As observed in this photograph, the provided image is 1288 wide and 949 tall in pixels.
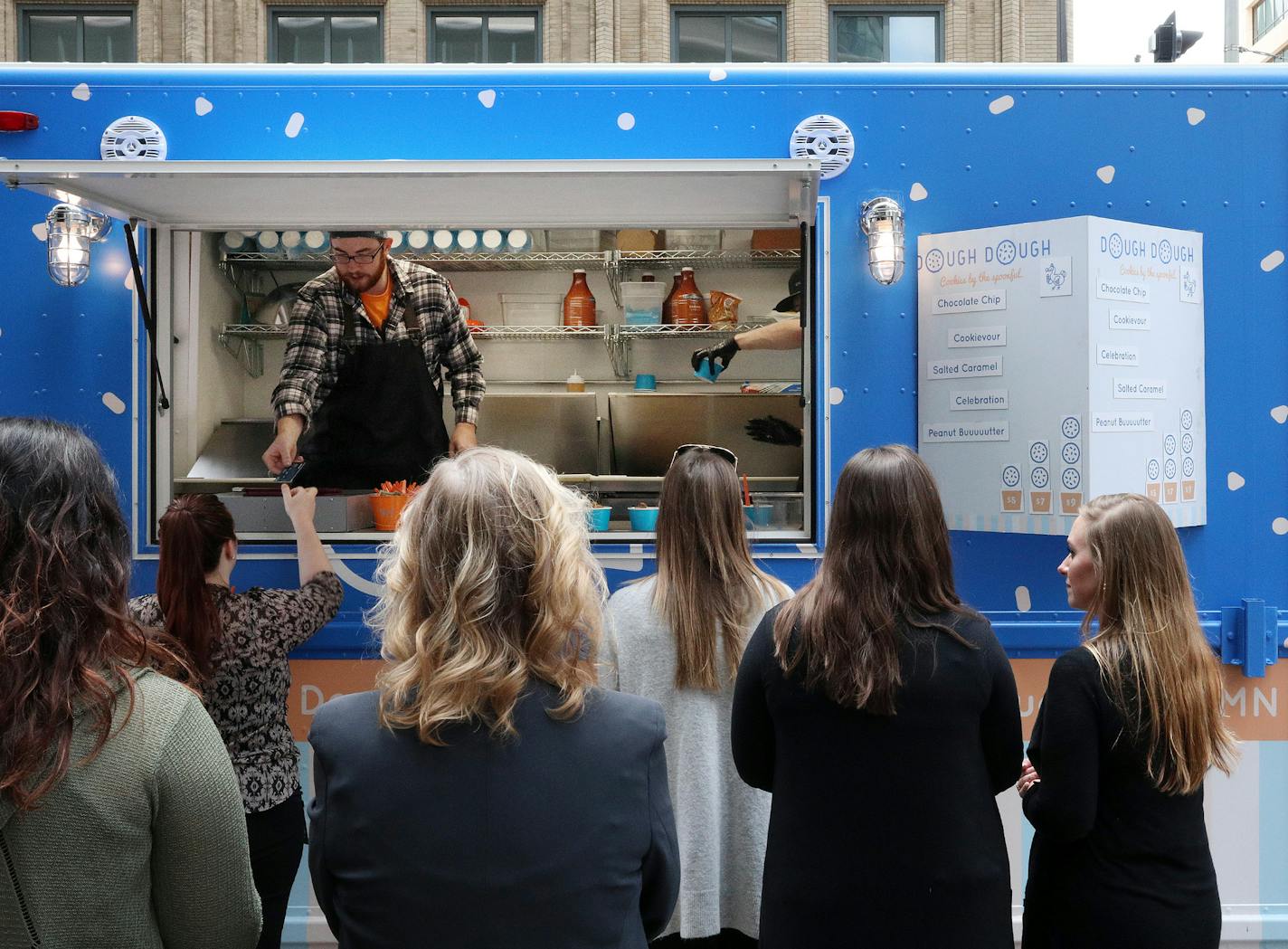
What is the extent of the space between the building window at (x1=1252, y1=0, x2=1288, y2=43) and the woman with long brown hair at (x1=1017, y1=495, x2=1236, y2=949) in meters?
51.5

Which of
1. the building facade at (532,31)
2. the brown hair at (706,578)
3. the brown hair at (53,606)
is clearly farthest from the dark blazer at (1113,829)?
the building facade at (532,31)

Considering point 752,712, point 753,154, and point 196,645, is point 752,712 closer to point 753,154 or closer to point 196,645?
point 196,645

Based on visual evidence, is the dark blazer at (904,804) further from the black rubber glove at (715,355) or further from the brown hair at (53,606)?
the black rubber glove at (715,355)

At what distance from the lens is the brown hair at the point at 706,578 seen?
2.53 metres

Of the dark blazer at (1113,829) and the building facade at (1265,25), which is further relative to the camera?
the building facade at (1265,25)

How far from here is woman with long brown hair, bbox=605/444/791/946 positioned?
255 centimetres

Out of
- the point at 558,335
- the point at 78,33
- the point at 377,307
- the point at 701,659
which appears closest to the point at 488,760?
the point at 701,659

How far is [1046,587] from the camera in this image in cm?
364

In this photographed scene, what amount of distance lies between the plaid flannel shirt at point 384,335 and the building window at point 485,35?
24.0 ft

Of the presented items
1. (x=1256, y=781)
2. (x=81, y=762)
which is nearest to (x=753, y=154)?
(x=1256, y=781)

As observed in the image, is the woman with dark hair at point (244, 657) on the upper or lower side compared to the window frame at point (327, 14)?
lower

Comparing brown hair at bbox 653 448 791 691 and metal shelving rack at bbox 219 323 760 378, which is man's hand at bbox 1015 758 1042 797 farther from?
metal shelving rack at bbox 219 323 760 378

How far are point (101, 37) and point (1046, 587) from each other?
1209cm

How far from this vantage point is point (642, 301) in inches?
246
